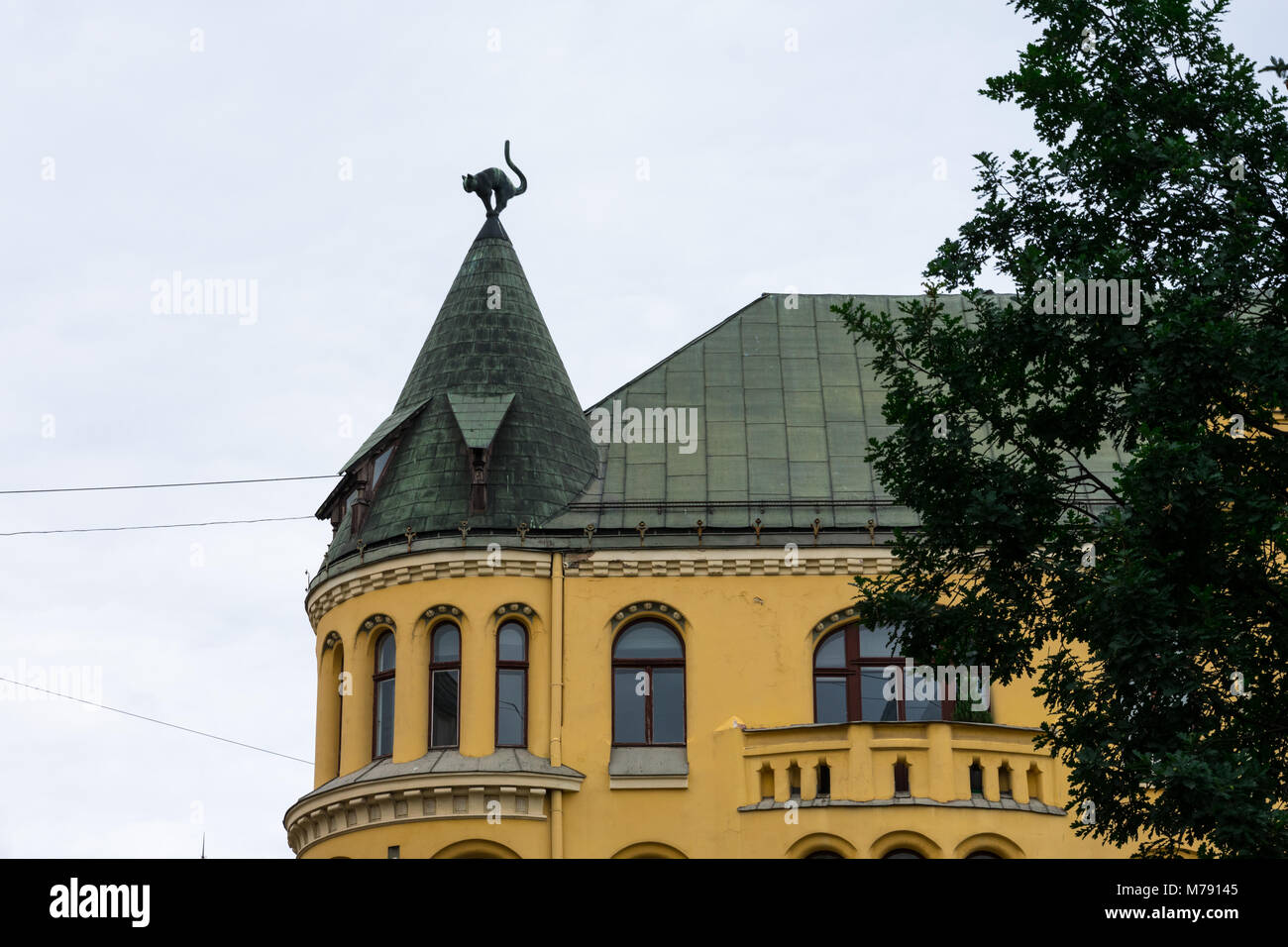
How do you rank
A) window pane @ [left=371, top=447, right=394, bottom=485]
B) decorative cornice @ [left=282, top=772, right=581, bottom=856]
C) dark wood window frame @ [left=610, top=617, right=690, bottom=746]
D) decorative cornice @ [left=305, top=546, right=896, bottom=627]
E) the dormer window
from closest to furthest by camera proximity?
1. decorative cornice @ [left=282, top=772, right=581, bottom=856]
2. dark wood window frame @ [left=610, top=617, right=690, bottom=746]
3. decorative cornice @ [left=305, top=546, right=896, bottom=627]
4. the dormer window
5. window pane @ [left=371, top=447, right=394, bottom=485]

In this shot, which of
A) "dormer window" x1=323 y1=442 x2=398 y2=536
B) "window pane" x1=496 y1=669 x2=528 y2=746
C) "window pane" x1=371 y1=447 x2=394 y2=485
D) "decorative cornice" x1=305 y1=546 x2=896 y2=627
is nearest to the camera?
"window pane" x1=496 y1=669 x2=528 y2=746

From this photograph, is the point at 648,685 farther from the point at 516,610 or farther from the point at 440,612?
the point at 440,612

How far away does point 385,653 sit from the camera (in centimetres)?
3028

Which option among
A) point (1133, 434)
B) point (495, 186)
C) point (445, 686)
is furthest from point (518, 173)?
point (1133, 434)

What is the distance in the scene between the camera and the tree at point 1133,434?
16203mm

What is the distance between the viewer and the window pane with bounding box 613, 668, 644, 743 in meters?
29.2

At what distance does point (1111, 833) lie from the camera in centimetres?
1728

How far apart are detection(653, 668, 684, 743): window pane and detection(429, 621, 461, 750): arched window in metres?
3.12

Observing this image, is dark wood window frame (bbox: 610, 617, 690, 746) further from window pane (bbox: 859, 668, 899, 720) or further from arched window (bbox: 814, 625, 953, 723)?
window pane (bbox: 859, 668, 899, 720)

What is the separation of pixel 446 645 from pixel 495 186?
8986 millimetres

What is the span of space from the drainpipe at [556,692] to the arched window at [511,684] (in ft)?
1.69

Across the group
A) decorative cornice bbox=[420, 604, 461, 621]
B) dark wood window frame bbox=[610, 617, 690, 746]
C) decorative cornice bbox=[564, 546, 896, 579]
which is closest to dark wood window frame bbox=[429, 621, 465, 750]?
decorative cornice bbox=[420, 604, 461, 621]
